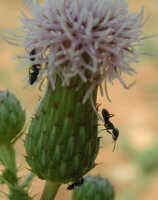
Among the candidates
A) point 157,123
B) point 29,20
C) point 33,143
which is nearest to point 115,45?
point 29,20

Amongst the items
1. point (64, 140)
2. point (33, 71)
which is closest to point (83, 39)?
point (33, 71)

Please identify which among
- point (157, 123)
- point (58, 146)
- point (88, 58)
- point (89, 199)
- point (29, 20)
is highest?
point (29, 20)

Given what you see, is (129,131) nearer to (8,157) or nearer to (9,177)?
(8,157)

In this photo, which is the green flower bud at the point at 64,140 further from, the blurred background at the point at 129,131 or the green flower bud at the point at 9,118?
the blurred background at the point at 129,131

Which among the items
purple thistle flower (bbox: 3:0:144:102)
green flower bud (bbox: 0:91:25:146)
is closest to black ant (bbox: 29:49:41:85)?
purple thistle flower (bbox: 3:0:144:102)

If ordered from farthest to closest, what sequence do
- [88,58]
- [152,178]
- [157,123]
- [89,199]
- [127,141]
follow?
[157,123], [127,141], [152,178], [89,199], [88,58]

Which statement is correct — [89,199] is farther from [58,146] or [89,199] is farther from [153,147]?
[153,147]
